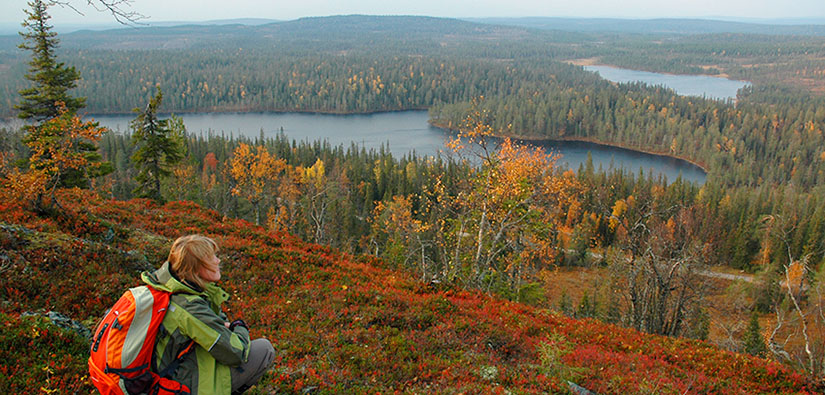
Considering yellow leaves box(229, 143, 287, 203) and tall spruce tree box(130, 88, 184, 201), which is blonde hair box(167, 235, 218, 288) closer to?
tall spruce tree box(130, 88, 184, 201)

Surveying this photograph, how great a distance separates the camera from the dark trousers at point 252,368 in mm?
5414

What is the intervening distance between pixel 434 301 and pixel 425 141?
471ft

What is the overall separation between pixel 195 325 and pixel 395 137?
159 m

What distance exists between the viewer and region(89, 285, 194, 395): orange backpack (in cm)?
451

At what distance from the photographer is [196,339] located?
4734 mm

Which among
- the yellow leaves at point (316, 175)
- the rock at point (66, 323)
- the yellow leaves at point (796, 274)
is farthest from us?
the yellow leaves at point (316, 175)

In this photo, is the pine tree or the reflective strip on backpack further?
the pine tree

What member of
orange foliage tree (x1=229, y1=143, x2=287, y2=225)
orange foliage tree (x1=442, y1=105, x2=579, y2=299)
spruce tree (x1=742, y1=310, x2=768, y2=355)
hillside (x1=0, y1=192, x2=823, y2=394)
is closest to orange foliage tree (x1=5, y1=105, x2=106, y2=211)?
hillside (x1=0, y1=192, x2=823, y2=394)

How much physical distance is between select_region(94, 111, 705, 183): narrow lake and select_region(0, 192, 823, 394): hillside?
11301 centimetres

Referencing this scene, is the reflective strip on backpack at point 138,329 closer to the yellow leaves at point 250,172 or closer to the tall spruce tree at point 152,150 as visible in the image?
the tall spruce tree at point 152,150

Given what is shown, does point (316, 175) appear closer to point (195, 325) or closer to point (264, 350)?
point (264, 350)

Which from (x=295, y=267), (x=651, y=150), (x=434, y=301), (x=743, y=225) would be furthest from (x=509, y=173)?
(x=651, y=150)

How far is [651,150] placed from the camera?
162m

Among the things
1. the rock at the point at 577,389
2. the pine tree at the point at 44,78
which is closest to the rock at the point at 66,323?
the rock at the point at 577,389
